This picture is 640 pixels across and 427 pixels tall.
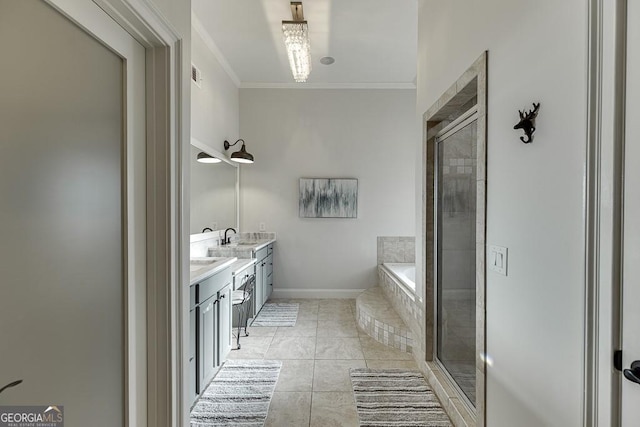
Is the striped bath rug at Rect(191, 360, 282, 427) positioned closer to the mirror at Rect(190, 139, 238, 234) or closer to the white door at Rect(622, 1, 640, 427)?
the mirror at Rect(190, 139, 238, 234)

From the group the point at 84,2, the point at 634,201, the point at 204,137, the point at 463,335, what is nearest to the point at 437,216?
the point at 463,335

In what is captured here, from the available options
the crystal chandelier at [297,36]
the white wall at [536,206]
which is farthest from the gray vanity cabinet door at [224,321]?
the crystal chandelier at [297,36]

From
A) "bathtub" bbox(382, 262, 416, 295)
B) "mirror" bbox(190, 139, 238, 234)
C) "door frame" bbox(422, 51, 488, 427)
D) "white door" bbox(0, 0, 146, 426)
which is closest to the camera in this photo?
"white door" bbox(0, 0, 146, 426)

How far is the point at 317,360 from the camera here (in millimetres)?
2764

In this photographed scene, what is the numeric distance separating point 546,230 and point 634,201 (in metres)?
0.32

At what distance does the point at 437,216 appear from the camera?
244 centimetres

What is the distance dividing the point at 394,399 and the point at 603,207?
6.13 ft

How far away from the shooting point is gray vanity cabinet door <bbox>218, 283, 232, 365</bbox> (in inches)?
98.7

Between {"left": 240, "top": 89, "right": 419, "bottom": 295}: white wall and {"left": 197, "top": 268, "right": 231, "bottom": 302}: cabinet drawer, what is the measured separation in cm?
219

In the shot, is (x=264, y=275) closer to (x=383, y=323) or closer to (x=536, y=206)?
(x=383, y=323)

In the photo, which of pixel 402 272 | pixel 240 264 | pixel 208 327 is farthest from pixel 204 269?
pixel 402 272

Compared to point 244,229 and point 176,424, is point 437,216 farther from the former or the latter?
point 244,229

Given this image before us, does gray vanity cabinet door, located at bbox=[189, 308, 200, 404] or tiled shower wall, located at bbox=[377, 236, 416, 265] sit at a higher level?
tiled shower wall, located at bbox=[377, 236, 416, 265]

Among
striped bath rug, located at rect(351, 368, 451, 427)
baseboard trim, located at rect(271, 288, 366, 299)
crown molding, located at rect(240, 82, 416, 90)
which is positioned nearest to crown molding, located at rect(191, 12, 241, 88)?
crown molding, located at rect(240, 82, 416, 90)
